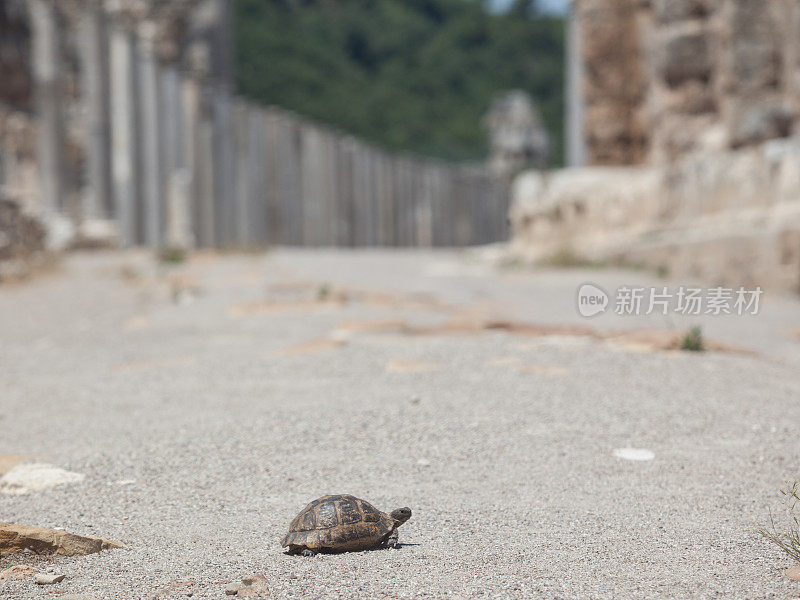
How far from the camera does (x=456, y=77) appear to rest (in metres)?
38.2

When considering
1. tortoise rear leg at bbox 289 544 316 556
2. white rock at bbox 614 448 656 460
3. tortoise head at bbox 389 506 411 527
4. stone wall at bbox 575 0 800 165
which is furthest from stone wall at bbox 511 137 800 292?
tortoise rear leg at bbox 289 544 316 556

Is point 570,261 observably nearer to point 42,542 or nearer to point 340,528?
point 340,528

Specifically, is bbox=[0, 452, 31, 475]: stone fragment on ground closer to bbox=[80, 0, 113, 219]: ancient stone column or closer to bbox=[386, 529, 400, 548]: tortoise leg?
bbox=[386, 529, 400, 548]: tortoise leg

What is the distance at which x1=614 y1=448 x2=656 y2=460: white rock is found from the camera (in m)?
2.61

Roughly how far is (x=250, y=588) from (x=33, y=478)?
117 cm

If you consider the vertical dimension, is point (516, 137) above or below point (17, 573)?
above

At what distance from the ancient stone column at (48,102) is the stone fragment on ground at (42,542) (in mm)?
10361

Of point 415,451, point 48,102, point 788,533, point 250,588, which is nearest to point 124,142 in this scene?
point 48,102

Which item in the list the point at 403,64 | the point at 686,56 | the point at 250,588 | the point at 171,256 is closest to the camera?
the point at 250,588

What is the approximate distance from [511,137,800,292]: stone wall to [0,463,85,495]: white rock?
17.0ft

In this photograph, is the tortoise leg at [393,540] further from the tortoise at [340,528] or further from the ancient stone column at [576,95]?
the ancient stone column at [576,95]

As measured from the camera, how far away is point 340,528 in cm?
200

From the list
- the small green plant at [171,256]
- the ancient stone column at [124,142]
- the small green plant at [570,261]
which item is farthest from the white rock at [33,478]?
the ancient stone column at [124,142]

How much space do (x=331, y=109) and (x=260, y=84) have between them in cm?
278
